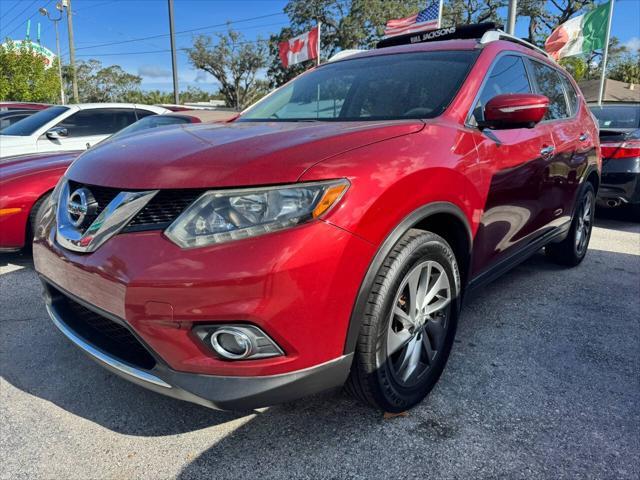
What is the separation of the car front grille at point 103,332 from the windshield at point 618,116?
6.74 m

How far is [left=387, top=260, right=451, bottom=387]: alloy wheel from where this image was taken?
200 cm

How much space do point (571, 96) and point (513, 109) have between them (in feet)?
6.82

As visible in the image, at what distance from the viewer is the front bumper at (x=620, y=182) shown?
568cm

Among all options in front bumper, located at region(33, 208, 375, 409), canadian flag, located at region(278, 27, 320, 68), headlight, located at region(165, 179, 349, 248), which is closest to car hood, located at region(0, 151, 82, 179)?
front bumper, located at region(33, 208, 375, 409)

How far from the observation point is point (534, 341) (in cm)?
287

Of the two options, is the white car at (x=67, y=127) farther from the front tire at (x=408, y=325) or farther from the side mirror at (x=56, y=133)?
the front tire at (x=408, y=325)

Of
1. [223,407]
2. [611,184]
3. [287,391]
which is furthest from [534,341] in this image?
[611,184]

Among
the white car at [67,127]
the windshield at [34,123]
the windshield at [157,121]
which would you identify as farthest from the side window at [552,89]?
the windshield at [34,123]

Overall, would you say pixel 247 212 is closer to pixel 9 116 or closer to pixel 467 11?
pixel 9 116

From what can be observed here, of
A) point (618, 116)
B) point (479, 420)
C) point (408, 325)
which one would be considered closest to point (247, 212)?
point (408, 325)

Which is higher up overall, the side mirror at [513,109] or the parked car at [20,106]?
the parked car at [20,106]

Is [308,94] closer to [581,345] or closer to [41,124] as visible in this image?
[581,345]

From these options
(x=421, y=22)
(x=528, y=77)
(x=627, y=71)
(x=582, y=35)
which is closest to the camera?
(x=528, y=77)

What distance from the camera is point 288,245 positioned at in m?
1.54
